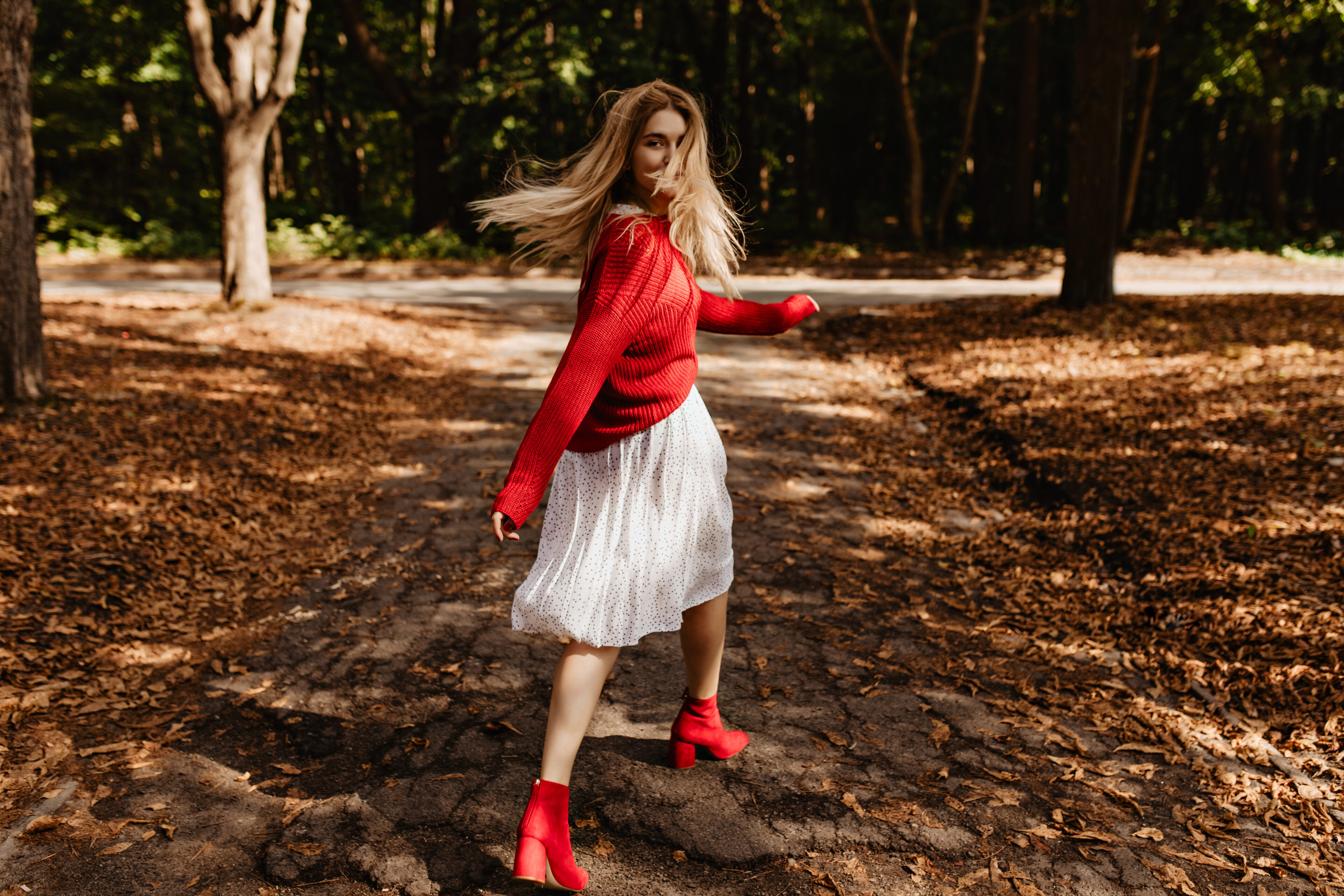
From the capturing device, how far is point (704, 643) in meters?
2.78

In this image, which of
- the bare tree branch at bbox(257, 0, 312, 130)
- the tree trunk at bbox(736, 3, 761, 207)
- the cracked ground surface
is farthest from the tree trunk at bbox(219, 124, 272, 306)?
the tree trunk at bbox(736, 3, 761, 207)

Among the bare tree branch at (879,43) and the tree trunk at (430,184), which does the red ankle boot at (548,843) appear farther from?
the tree trunk at (430,184)

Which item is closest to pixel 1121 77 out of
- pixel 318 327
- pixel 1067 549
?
pixel 1067 549

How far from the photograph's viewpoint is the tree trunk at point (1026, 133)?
20.6m

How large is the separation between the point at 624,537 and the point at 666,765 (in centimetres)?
100

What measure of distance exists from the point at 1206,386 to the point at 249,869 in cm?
758

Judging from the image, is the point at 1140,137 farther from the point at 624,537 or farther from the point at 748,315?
the point at 624,537

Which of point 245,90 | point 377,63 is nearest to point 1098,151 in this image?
point 245,90

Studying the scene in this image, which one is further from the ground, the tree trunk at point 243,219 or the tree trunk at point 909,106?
the tree trunk at point 909,106

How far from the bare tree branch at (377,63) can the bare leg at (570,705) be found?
63.7ft

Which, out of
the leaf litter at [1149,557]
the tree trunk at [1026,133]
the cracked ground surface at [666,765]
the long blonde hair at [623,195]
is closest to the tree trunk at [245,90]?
the cracked ground surface at [666,765]

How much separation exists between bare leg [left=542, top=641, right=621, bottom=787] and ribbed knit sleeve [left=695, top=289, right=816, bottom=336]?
3.45ft

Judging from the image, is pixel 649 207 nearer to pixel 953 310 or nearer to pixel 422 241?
pixel 953 310

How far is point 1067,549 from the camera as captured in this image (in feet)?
16.1
